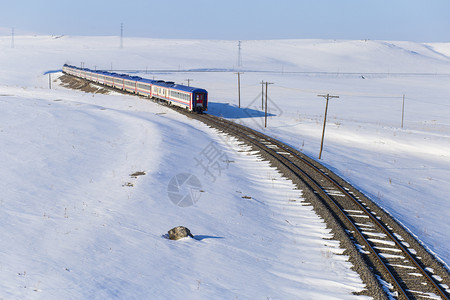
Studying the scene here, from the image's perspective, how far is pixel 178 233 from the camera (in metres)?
14.8

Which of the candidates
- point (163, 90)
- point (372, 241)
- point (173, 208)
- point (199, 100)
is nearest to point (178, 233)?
point (173, 208)

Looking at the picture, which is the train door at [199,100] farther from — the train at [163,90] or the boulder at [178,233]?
the boulder at [178,233]

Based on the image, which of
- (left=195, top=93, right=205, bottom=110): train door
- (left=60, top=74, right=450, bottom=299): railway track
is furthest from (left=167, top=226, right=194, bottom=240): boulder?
(left=195, top=93, right=205, bottom=110): train door

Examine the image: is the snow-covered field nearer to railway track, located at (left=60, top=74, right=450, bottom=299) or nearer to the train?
railway track, located at (left=60, top=74, right=450, bottom=299)

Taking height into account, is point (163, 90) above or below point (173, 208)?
above

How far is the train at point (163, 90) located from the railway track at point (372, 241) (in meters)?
21.9

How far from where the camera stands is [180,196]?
19.4 metres

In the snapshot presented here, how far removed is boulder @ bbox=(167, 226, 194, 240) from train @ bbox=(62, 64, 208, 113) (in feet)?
105

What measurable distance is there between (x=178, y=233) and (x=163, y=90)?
40482 mm

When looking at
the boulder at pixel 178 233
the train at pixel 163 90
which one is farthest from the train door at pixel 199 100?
the boulder at pixel 178 233

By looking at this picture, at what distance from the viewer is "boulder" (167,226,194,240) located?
14703mm

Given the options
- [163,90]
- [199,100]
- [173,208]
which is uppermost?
[163,90]

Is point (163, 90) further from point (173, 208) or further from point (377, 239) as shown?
point (377, 239)

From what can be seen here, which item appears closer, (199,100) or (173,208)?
(173,208)
